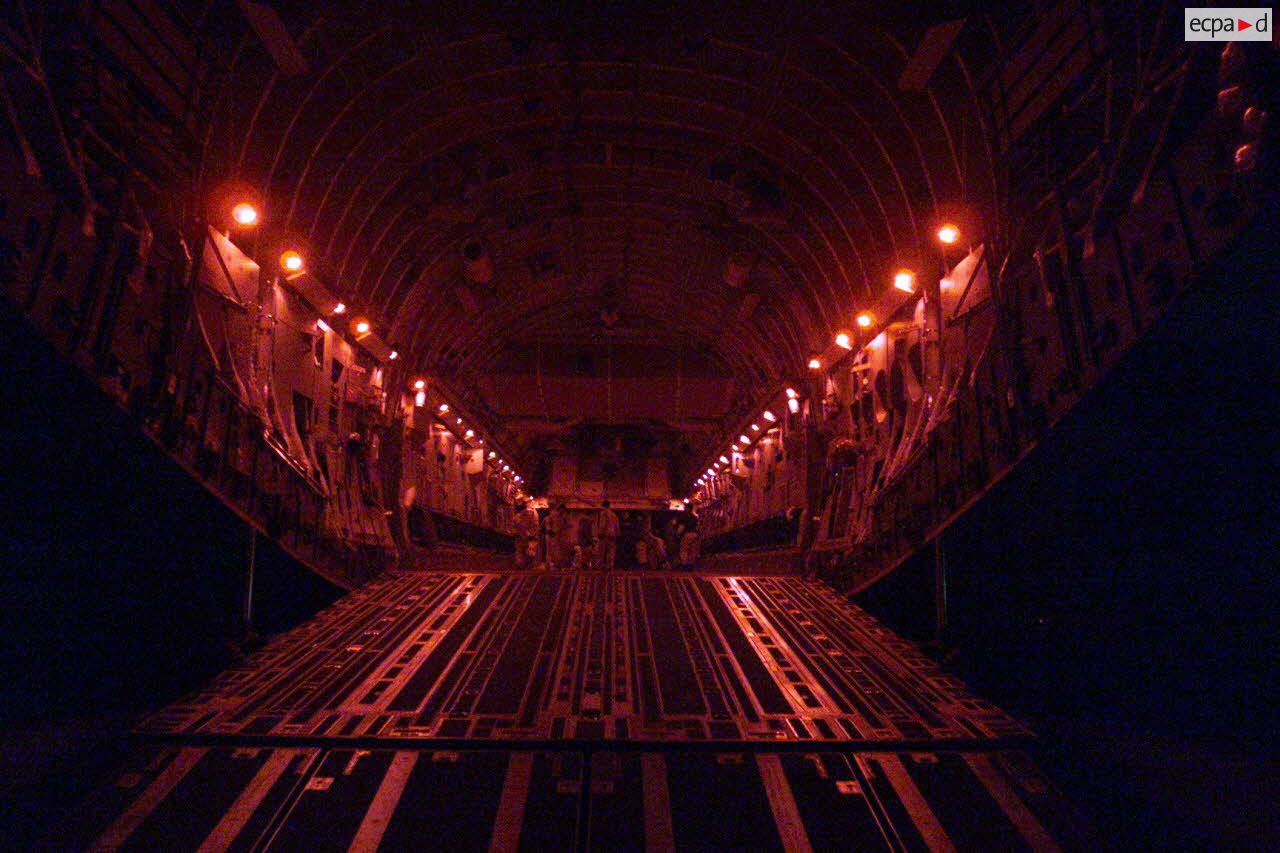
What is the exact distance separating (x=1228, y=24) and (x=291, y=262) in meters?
8.58

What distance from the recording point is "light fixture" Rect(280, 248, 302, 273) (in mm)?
8898

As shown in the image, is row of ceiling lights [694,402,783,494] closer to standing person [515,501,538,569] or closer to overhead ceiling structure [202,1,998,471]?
overhead ceiling structure [202,1,998,471]

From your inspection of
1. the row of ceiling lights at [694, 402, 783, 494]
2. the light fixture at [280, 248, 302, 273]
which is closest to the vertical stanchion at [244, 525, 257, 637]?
the light fixture at [280, 248, 302, 273]

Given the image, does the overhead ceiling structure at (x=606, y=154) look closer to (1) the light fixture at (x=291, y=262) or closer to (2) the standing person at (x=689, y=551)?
(1) the light fixture at (x=291, y=262)

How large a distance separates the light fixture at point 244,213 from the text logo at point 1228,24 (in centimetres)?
739

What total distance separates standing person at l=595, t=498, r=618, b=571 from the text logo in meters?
17.1

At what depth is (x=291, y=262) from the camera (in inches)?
353

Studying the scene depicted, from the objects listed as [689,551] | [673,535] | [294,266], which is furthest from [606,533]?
[294,266]

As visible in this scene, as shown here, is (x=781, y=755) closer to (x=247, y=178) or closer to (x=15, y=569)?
(x=15, y=569)

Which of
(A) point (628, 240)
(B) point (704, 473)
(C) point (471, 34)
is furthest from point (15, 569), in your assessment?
(B) point (704, 473)

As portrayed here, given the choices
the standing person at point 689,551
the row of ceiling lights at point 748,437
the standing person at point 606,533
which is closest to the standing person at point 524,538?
the standing person at point 606,533

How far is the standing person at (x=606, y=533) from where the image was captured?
20.3 metres

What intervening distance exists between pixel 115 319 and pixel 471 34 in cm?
520

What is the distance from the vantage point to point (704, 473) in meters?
30.6
